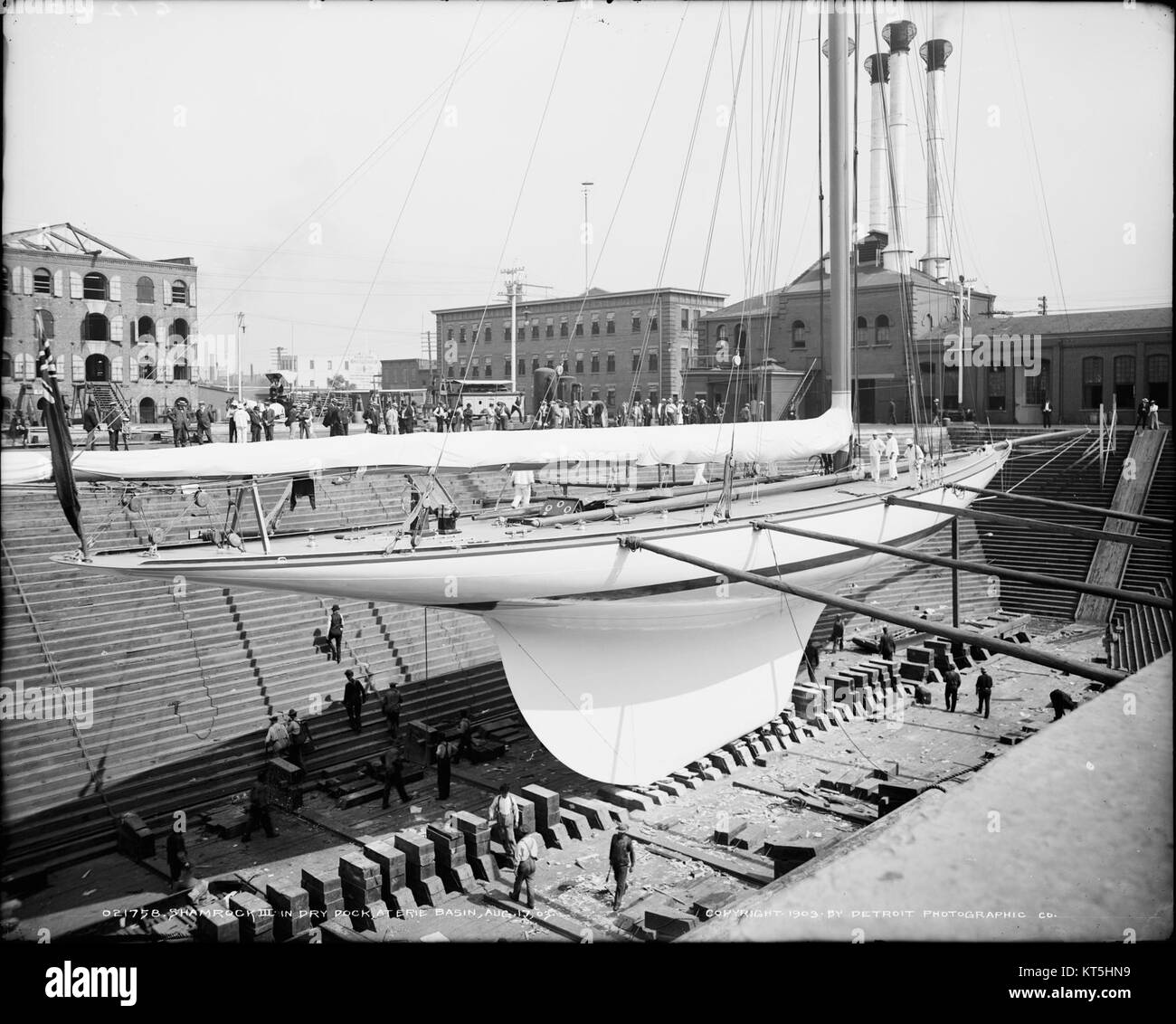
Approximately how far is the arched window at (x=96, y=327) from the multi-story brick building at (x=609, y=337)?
60.7 ft

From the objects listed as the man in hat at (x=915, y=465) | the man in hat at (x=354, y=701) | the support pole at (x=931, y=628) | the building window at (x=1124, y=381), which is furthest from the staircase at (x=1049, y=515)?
the man in hat at (x=354, y=701)

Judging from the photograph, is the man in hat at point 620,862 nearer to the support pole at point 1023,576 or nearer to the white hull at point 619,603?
the white hull at point 619,603

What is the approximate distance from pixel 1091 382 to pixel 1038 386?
2130 mm

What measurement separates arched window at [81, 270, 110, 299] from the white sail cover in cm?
2747

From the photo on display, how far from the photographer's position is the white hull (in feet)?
35.4

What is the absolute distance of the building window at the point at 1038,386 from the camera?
4034cm

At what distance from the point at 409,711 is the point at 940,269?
45.0 meters

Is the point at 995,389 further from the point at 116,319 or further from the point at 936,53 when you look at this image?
the point at 116,319

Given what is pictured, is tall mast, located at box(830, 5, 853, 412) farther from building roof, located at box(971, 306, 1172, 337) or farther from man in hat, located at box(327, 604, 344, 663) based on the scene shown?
building roof, located at box(971, 306, 1172, 337)

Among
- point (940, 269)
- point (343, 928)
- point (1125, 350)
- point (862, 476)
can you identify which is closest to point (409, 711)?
point (343, 928)

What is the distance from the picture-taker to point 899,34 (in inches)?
1929

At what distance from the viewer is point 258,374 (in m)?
74.6

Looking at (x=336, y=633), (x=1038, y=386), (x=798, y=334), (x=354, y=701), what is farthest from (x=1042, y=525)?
(x=798, y=334)

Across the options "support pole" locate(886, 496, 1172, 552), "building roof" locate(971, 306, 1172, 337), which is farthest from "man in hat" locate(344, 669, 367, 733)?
"building roof" locate(971, 306, 1172, 337)
